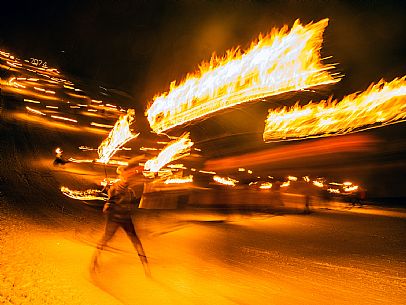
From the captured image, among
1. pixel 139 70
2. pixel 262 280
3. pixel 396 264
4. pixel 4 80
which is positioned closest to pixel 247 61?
pixel 262 280

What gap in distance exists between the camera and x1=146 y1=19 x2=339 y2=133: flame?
26.3 ft

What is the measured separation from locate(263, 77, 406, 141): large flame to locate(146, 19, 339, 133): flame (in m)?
1.23

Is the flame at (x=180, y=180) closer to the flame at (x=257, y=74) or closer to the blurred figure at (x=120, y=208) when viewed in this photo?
the flame at (x=257, y=74)

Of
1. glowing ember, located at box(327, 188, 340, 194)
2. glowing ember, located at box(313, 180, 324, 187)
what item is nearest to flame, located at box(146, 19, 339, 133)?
glowing ember, located at box(313, 180, 324, 187)

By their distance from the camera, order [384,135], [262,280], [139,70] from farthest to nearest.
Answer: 1. [139,70]
2. [384,135]
3. [262,280]

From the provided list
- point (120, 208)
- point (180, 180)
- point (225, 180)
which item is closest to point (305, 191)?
point (225, 180)

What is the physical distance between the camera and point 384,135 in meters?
22.8

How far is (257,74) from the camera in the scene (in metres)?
8.80

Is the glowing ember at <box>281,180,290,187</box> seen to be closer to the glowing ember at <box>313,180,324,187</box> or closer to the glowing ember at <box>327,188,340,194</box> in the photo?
the glowing ember at <box>313,180,324,187</box>

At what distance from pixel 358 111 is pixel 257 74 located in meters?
2.93

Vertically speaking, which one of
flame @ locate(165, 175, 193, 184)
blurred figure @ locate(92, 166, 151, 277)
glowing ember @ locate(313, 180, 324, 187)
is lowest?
blurred figure @ locate(92, 166, 151, 277)

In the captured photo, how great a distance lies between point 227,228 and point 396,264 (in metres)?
3.85

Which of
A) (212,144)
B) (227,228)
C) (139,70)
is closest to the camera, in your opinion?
(227,228)

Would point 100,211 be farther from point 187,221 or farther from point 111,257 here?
point 111,257
